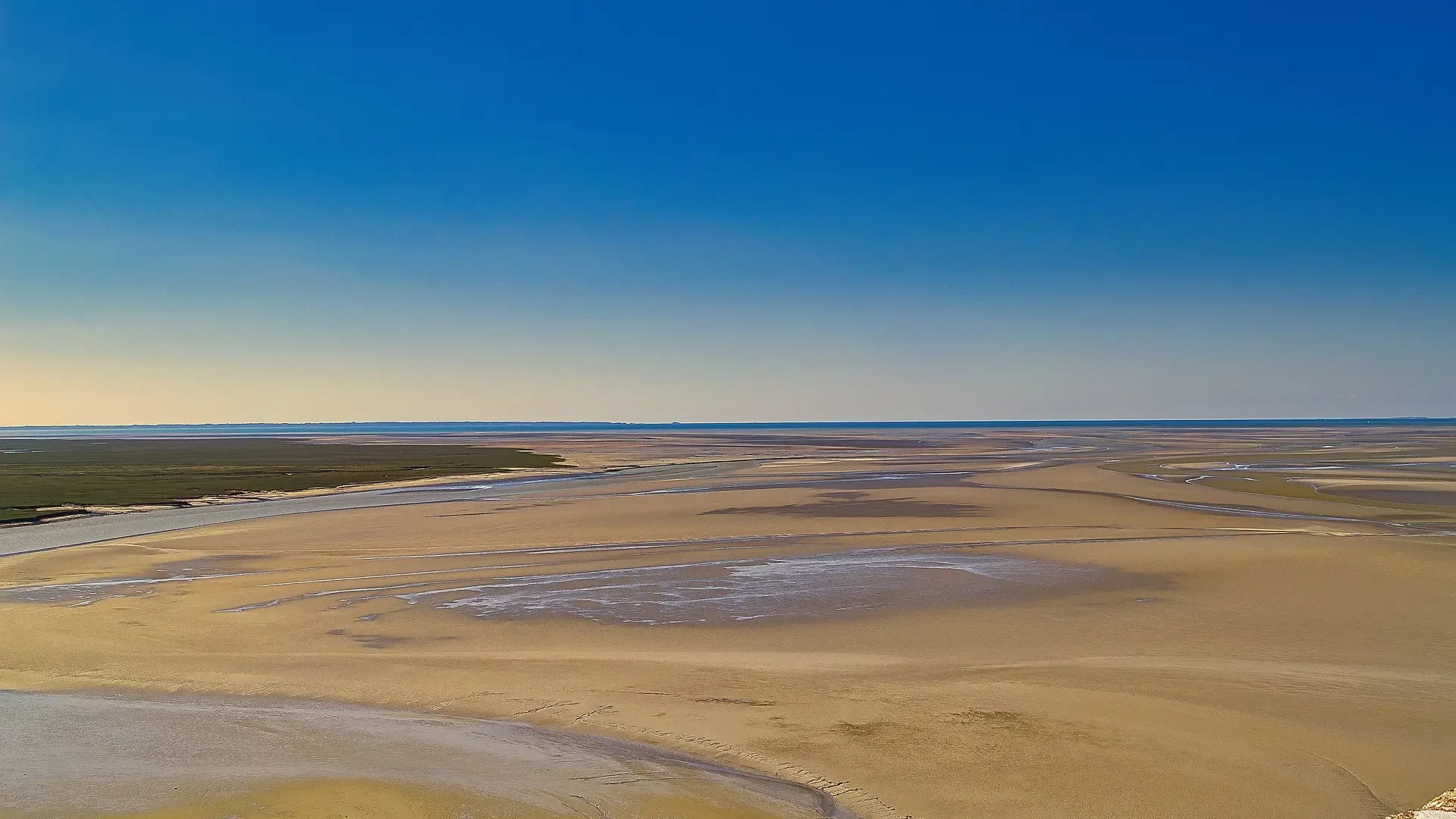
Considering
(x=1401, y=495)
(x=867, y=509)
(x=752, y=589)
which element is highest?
(x=1401, y=495)

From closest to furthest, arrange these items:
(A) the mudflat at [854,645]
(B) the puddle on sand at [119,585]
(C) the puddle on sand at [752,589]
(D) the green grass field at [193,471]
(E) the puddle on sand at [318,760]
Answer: (E) the puddle on sand at [318,760] → (A) the mudflat at [854,645] → (C) the puddle on sand at [752,589] → (B) the puddle on sand at [119,585] → (D) the green grass field at [193,471]

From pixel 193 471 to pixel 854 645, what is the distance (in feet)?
194

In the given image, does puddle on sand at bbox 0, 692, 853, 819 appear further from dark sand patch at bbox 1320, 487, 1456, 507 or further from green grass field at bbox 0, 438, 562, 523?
dark sand patch at bbox 1320, 487, 1456, 507

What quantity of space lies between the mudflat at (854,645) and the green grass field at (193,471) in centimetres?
1547

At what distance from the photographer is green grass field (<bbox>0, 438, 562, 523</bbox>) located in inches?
1578

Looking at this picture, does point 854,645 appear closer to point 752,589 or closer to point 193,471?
point 752,589

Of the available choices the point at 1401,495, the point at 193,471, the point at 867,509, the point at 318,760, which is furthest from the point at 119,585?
the point at 193,471

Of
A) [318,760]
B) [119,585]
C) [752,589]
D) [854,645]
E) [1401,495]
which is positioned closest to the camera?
[318,760]

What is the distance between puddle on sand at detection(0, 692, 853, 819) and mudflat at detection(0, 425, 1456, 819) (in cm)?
19

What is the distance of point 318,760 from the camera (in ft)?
30.3

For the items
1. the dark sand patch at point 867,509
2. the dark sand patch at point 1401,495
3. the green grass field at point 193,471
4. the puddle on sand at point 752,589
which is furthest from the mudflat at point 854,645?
the green grass field at point 193,471

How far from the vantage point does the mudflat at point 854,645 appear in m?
8.62

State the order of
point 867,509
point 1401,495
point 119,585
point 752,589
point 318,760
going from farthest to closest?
point 1401,495, point 867,509, point 119,585, point 752,589, point 318,760

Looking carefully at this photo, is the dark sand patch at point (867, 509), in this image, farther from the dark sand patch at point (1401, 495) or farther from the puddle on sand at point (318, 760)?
the puddle on sand at point (318, 760)
